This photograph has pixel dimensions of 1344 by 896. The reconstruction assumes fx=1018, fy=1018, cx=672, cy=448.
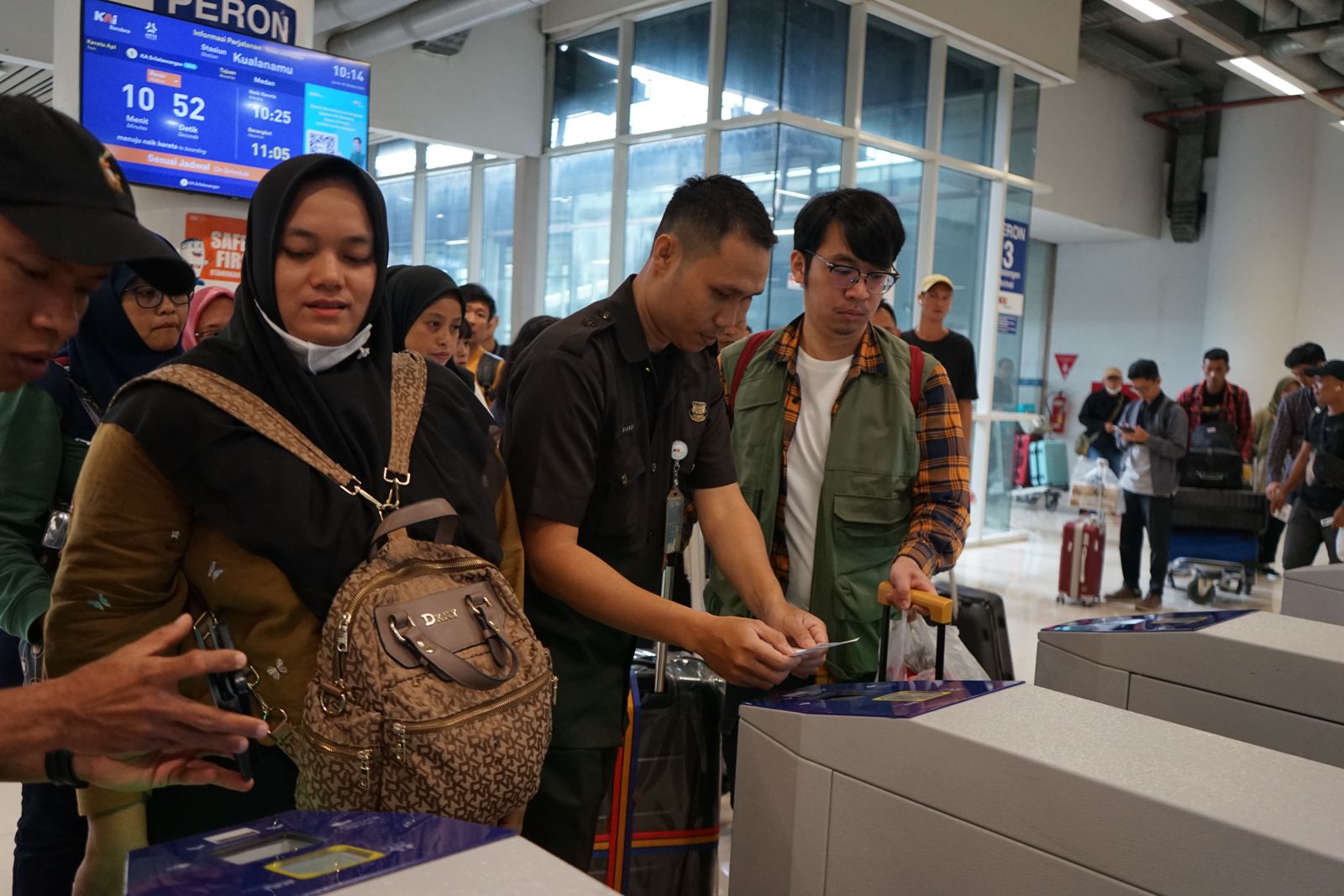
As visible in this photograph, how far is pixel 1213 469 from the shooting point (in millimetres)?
6773

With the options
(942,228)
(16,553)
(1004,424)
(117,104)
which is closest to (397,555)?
(16,553)

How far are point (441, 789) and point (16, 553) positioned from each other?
38.7 inches

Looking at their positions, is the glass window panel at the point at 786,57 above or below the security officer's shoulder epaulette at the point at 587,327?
above

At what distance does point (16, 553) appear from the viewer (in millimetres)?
1629

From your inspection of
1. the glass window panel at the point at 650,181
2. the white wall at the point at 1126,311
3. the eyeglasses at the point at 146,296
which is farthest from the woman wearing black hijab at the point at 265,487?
the white wall at the point at 1126,311

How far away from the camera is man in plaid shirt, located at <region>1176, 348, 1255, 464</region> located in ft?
23.6

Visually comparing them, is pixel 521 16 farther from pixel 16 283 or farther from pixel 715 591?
pixel 16 283

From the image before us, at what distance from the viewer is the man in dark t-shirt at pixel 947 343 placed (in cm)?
471

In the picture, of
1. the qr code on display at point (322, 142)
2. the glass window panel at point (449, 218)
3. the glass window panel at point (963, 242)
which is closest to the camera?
the qr code on display at point (322, 142)

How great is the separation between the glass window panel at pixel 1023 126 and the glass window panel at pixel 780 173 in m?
2.07

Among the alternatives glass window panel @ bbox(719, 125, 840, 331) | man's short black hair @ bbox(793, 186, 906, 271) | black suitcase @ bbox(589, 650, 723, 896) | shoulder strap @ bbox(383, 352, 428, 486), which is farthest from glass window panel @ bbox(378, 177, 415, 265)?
shoulder strap @ bbox(383, 352, 428, 486)

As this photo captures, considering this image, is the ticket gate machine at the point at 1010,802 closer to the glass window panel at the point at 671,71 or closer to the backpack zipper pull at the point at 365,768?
the backpack zipper pull at the point at 365,768

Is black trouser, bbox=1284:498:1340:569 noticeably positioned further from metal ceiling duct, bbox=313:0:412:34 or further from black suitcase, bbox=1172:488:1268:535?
metal ceiling duct, bbox=313:0:412:34

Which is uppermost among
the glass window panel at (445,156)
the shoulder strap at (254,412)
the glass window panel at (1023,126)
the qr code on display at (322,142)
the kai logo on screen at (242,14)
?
the glass window panel at (1023,126)
